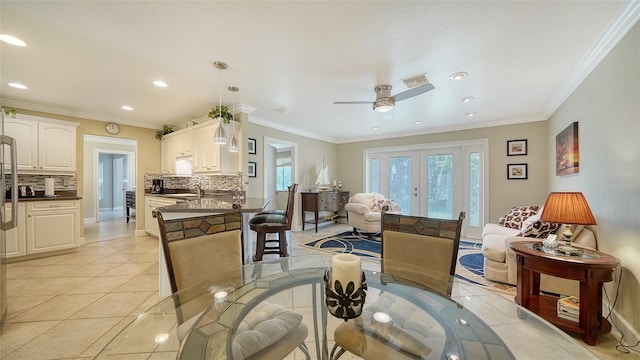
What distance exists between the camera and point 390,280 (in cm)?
159

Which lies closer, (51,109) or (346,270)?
(346,270)

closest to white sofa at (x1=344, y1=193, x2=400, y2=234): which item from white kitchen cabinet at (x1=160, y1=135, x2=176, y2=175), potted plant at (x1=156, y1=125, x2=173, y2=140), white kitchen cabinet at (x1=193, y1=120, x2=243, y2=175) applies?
white kitchen cabinet at (x1=193, y1=120, x2=243, y2=175)

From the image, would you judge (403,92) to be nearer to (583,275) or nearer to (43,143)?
(583,275)

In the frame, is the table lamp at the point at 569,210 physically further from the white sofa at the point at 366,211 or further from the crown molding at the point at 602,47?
the white sofa at the point at 366,211

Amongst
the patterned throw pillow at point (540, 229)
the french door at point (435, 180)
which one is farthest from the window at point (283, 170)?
the patterned throw pillow at point (540, 229)

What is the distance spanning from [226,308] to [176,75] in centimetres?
253

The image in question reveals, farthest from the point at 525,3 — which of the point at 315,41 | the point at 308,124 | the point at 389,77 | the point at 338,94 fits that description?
the point at 308,124

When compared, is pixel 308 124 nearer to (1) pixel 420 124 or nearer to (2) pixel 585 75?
(1) pixel 420 124

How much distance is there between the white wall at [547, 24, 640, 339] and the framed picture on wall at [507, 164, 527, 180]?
6.05 feet

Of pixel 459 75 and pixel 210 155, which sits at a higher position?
pixel 459 75

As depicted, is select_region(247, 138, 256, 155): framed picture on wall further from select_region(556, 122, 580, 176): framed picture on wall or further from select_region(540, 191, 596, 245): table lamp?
select_region(556, 122, 580, 176): framed picture on wall

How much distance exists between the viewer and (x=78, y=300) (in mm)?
2297

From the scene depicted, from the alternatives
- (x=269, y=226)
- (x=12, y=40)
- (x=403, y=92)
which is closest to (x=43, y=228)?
(x=12, y=40)

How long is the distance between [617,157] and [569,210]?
1.92ft
